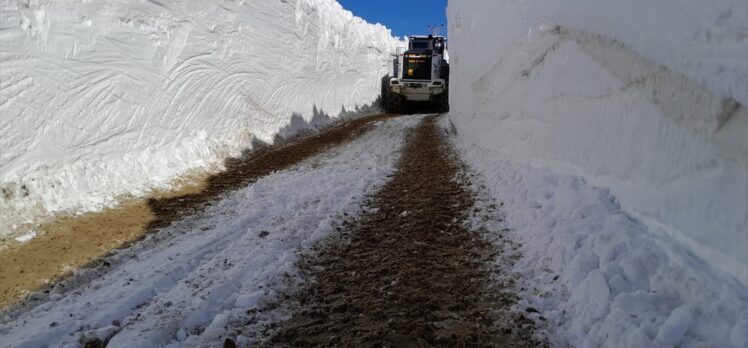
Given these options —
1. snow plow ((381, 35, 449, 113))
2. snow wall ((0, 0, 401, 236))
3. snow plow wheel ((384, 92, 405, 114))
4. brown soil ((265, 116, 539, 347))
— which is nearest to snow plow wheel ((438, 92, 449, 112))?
snow plow ((381, 35, 449, 113))

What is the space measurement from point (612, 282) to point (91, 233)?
513 cm

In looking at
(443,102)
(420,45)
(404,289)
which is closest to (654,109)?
(404,289)

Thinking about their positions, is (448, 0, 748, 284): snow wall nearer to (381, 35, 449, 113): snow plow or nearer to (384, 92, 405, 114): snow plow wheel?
(381, 35, 449, 113): snow plow

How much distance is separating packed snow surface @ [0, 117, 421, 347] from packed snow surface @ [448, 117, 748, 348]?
6.40 ft

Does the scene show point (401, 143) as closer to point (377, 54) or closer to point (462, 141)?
point (462, 141)

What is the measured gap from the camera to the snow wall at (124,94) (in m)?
5.44

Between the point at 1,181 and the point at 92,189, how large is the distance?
45.2 inches

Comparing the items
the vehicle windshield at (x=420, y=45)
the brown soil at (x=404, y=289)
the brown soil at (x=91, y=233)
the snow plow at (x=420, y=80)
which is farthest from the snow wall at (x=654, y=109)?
the vehicle windshield at (x=420, y=45)

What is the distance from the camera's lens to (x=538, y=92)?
6465 mm

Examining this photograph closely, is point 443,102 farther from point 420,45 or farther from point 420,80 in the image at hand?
point 420,45

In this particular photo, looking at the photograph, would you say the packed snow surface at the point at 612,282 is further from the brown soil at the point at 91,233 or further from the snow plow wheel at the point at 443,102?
the snow plow wheel at the point at 443,102

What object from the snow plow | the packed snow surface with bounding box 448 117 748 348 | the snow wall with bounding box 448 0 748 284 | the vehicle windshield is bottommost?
the packed snow surface with bounding box 448 117 748 348

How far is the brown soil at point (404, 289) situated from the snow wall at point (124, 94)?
3.64 meters

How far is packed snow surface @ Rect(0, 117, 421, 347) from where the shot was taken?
9.65 ft
